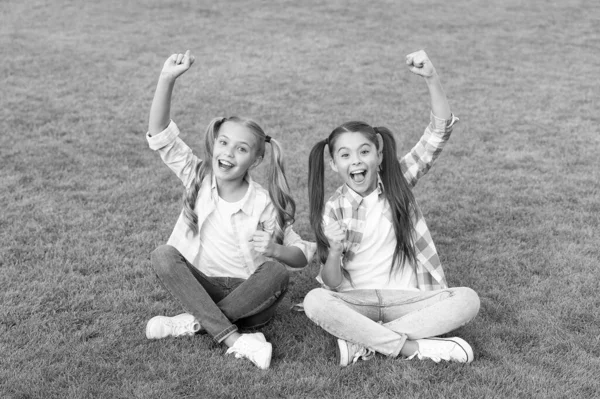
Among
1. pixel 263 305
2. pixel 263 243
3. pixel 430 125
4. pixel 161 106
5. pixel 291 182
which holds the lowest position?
pixel 291 182

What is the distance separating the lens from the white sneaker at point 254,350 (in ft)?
11.6

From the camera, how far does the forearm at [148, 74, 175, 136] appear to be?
383 cm

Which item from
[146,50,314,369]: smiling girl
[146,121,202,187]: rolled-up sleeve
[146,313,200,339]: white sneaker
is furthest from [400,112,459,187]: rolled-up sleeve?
[146,313,200,339]: white sneaker

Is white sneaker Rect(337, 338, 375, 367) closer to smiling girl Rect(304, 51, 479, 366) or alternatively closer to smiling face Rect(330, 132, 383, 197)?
smiling girl Rect(304, 51, 479, 366)

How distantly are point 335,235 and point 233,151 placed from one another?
773mm

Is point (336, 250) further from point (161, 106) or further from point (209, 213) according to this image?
point (161, 106)

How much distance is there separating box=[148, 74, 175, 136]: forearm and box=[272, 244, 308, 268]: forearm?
3.19ft

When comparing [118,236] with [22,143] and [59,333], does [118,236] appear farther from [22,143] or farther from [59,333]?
[22,143]

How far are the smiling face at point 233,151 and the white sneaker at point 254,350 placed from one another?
0.92 metres

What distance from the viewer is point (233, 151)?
3.91 metres

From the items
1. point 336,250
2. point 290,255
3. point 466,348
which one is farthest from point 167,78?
point 466,348

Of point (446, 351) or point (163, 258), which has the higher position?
point (163, 258)

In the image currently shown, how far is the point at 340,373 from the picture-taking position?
137 inches

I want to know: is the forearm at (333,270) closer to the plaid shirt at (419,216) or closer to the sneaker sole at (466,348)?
the plaid shirt at (419,216)
